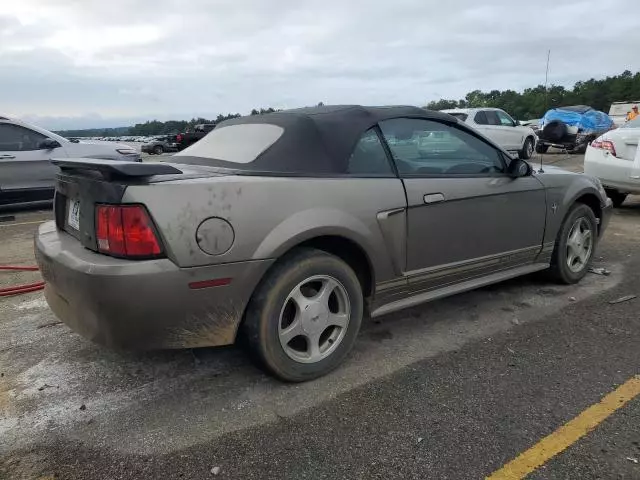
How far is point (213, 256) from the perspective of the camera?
2.40m

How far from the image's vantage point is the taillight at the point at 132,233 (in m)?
2.32

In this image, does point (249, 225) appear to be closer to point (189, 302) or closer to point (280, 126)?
point (189, 302)

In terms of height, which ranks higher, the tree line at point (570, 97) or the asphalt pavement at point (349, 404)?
the tree line at point (570, 97)

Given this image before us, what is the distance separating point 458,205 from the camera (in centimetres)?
334

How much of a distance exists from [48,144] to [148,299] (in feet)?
23.9

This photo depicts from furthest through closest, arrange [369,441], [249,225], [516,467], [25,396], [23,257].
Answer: [23,257] < [25,396] < [249,225] < [369,441] < [516,467]

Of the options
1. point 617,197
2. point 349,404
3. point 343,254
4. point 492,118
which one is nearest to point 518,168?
point 343,254

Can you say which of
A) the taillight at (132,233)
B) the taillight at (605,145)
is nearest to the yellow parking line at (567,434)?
the taillight at (132,233)

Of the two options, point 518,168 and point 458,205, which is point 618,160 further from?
point 458,205

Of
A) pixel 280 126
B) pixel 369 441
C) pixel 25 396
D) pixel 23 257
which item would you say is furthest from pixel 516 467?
pixel 23 257

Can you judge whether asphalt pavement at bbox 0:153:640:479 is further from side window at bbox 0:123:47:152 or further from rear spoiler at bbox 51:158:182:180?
side window at bbox 0:123:47:152

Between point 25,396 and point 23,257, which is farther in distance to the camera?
point 23,257

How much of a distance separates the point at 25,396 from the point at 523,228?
338 centimetres

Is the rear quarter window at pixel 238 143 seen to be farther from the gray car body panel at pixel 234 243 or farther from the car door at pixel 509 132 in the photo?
the car door at pixel 509 132
